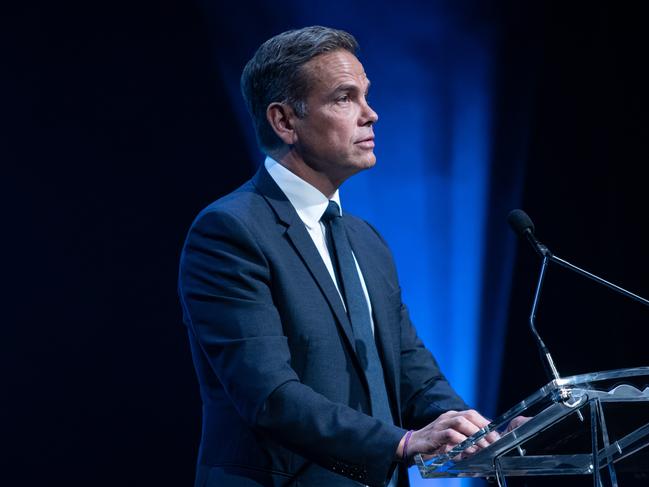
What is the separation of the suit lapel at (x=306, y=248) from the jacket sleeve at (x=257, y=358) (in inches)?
4.6

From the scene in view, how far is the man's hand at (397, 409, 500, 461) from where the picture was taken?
4.78 feet

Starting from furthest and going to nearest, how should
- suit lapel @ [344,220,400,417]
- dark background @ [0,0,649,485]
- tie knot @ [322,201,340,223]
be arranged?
dark background @ [0,0,649,485], tie knot @ [322,201,340,223], suit lapel @ [344,220,400,417]

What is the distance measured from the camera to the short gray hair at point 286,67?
7.38 feet

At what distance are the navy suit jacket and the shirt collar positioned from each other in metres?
0.04

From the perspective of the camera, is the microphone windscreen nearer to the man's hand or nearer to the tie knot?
the tie knot

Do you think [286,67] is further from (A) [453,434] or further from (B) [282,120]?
(A) [453,434]

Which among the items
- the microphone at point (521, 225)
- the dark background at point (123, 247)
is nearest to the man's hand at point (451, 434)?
the microphone at point (521, 225)

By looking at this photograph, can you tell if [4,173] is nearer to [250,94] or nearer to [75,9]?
[75,9]

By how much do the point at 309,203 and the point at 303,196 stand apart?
25mm

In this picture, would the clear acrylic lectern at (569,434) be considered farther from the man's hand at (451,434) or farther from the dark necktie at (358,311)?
the dark necktie at (358,311)

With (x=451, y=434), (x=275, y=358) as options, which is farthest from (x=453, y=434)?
(x=275, y=358)

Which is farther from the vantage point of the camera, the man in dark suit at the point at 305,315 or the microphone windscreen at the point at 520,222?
the microphone windscreen at the point at 520,222

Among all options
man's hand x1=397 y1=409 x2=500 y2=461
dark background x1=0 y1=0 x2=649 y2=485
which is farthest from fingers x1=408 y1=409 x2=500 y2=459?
dark background x1=0 y1=0 x2=649 y2=485

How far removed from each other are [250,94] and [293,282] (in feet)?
2.28
